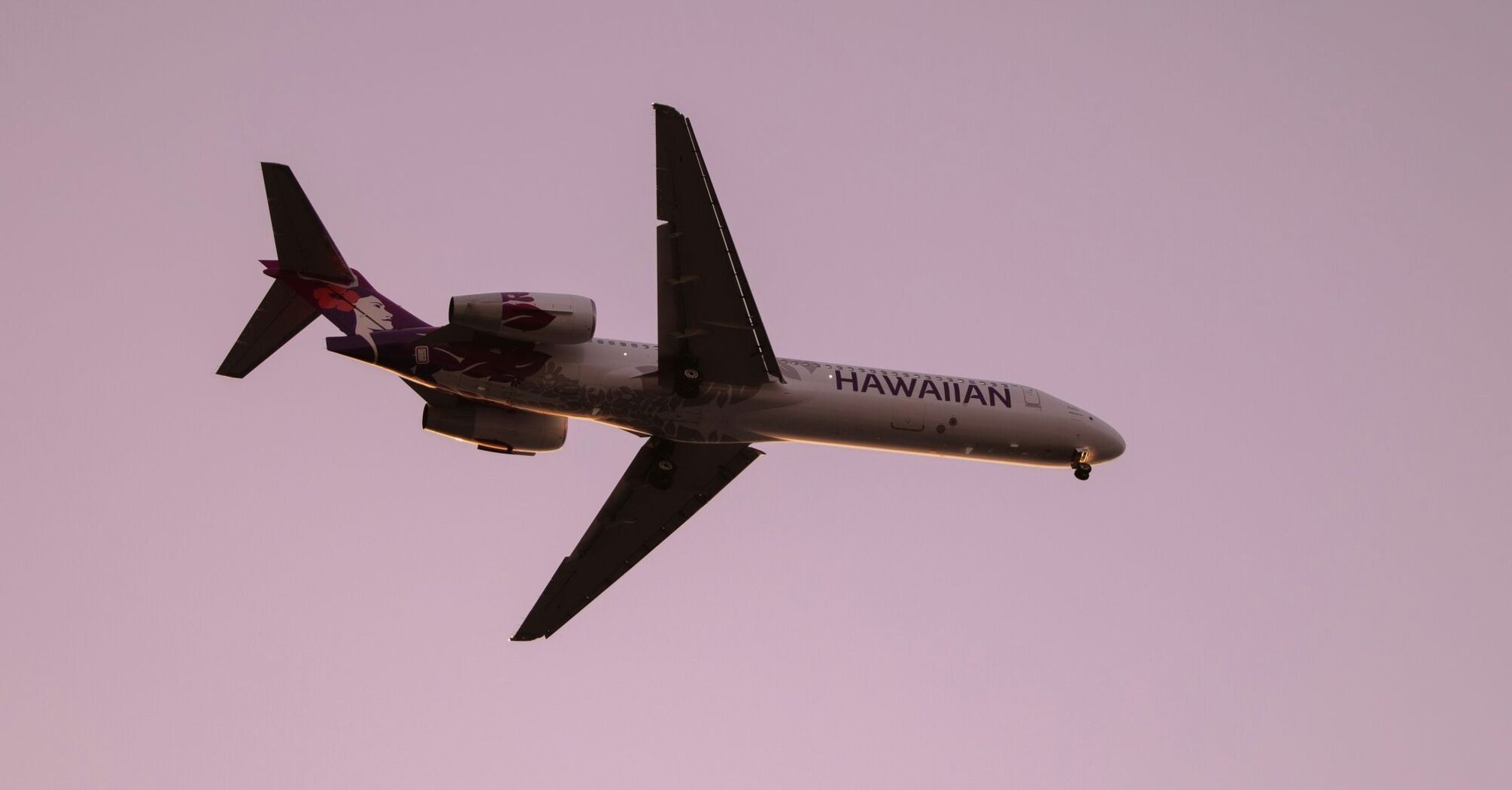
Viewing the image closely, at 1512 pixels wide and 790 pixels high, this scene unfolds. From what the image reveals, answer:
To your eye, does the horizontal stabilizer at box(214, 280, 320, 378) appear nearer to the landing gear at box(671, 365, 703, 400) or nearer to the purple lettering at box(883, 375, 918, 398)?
the landing gear at box(671, 365, 703, 400)

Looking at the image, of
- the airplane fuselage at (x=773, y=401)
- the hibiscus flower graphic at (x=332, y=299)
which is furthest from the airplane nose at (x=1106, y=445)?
the hibiscus flower graphic at (x=332, y=299)

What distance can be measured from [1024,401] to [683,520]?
8188 millimetres

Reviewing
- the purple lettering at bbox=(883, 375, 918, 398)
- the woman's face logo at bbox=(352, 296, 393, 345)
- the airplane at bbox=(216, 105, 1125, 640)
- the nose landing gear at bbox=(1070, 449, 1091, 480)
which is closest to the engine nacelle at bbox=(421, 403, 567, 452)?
the airplane at bbox=(216, 105, 1125, 640)

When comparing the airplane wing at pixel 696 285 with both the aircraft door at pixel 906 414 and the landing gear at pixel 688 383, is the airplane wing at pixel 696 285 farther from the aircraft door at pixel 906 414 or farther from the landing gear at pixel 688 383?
the aircraft door at pixel 906 414

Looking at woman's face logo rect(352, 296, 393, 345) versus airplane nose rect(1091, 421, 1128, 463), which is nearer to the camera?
woman's face logo rect(352, 296, 393, 345)

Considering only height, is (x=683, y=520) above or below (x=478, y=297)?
below

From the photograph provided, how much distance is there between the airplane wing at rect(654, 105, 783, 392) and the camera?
3009cm

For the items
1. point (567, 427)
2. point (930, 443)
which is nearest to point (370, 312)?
point (567, 427)

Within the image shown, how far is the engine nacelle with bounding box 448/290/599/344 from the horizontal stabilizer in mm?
3310

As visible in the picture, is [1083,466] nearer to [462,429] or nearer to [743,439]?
[743,439]

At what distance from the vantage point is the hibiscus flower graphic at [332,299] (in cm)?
3303

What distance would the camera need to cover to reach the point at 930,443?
3472 cm

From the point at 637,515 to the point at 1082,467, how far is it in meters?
10.0

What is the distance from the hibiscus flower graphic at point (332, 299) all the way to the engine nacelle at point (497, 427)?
2.59 m
